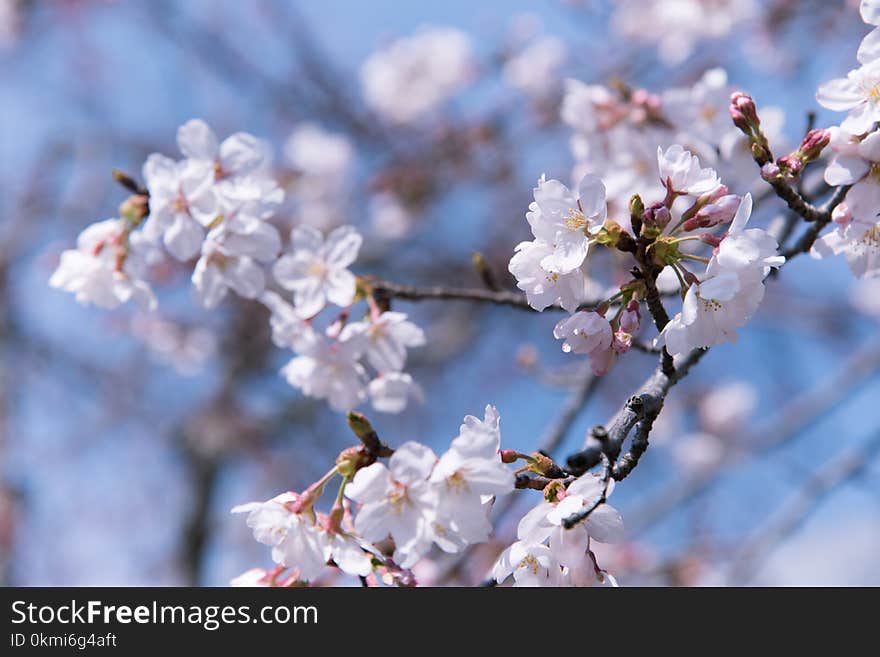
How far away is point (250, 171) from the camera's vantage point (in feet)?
5.19

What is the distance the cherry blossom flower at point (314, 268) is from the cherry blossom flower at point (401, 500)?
616 mm

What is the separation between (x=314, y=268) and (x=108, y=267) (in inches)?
17.7

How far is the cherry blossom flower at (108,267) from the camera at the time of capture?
1642 mm

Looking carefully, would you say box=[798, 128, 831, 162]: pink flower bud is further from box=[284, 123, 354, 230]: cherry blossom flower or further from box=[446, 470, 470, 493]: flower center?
box=[284, 123, 354, 230]: cherry blossom flower

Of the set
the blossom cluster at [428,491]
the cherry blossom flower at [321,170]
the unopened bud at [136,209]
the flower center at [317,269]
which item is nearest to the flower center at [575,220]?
the blossom cluster at [428,491]

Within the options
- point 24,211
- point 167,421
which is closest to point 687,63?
point 24,211

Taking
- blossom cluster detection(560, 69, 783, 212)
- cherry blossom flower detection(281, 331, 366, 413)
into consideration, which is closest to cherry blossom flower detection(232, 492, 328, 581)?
cherry blossom flower detection(281, 331, 366, 413)

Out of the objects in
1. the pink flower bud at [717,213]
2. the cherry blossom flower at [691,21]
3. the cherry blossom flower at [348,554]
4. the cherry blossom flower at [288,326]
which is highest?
the cherry blossom flower at [691,21]

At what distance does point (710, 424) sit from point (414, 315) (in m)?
2.49

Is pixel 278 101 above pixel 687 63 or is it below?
above

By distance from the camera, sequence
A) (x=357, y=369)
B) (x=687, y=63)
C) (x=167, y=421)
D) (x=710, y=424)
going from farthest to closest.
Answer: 1. (x=167, y=421)
2. (x=710, y=424)
3. (x=687, y=63)
4. (x=357, y=369)

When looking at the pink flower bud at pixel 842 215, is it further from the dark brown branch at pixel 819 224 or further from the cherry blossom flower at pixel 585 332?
the cherry blossom flower at pixel 585 332

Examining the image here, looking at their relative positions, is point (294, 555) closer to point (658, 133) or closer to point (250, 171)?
point (250, 171)
